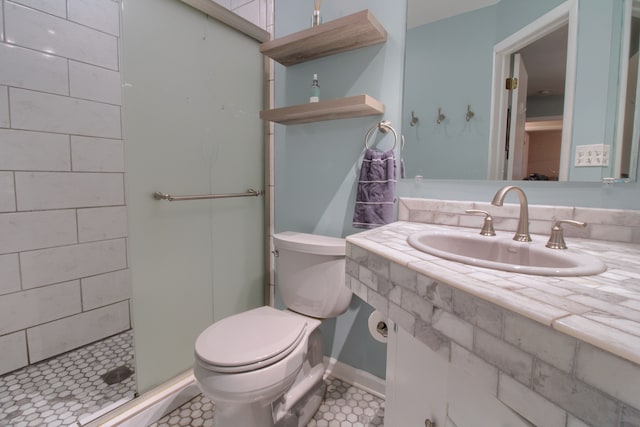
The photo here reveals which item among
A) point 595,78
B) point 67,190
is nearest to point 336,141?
point 595,78

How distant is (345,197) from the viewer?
1463 mm

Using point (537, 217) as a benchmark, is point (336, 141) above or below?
above

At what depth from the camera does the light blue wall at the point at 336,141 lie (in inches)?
51.7

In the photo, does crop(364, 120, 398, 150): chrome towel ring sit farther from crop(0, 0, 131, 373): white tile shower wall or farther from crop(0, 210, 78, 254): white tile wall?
crop(0, 210, 78, 254): white tile wall

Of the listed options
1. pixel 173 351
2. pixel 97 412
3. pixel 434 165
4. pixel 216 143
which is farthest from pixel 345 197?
pixel 97 412

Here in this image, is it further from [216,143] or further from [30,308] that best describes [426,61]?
[30,308]

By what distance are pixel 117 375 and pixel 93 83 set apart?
5.39ft

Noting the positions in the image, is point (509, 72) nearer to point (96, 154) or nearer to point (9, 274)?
point (96, 154)

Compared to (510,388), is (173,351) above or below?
below

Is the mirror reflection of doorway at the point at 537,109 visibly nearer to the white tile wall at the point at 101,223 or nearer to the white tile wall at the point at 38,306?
the white tile wall at the point at 101,223

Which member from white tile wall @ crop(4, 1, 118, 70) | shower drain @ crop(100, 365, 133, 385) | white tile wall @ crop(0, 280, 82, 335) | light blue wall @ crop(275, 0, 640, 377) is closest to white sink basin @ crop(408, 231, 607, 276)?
light blue wall @ crop(275, 0, 640, 377)

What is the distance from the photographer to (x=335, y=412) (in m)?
1.31

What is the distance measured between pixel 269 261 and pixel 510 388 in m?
1.58

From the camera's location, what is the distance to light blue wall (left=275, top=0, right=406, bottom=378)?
1313 mm
